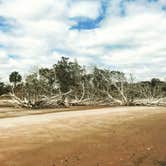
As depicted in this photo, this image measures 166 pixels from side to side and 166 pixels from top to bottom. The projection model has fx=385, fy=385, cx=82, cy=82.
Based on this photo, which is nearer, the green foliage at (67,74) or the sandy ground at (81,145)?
the sandy ground at (81,145)

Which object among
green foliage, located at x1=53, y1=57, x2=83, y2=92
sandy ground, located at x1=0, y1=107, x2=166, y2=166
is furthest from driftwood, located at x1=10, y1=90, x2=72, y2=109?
sandy ground, located at x1=0, y1=107, x2=166, y2=166

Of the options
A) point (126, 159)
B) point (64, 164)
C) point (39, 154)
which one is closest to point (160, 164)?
point (126, 159)

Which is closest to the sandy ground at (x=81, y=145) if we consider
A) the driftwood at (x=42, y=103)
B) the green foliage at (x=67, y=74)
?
the driftwood at (x=42, y=103)

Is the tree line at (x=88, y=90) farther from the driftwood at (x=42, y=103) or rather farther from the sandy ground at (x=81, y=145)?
the sandy ground at (x=81, y=145)

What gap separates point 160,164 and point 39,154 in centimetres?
288

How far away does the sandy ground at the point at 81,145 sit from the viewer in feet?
28.8

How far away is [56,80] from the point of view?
40000 millimetres

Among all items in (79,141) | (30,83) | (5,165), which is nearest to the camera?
(5,165)

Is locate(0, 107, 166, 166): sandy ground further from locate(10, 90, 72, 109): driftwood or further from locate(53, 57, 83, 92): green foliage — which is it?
locate(53, 57, 83, 92): green foliage

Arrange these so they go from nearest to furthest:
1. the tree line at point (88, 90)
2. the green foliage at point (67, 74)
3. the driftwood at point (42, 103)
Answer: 1. the driftwood at point (42, 103)
2. the tree line at point (88, 90)
3. the green foliage at point (67, 74)

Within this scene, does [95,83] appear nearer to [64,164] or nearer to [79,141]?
[79,141]

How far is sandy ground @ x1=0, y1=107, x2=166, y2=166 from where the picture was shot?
28.8ft

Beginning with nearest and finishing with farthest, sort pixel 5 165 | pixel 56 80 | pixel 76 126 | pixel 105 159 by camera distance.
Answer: pixel 5 165, pixel 105 159, pixel 76 126, pixel 56 80

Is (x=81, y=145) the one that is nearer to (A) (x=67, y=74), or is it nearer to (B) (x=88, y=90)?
(B) (x=88, y=90)
